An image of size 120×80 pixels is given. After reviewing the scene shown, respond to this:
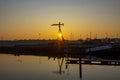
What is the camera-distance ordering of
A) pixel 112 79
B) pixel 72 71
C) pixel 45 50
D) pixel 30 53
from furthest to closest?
1. pixel 30 53
2. pixel 45 50
3. pixel 72 71
4. pixel 112 79

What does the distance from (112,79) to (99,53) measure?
33.6 m

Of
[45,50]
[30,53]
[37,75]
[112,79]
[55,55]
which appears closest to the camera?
[112,79]

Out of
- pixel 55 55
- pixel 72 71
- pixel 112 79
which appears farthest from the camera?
pixel 55 55

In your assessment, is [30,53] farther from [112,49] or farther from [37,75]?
[37,75]

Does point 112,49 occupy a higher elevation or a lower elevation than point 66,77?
higher

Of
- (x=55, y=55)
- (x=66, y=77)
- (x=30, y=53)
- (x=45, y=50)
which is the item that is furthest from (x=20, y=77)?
(x=30, y=53)

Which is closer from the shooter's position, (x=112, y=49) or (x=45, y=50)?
(x=112, y=49)

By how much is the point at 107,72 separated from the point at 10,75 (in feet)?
50.6

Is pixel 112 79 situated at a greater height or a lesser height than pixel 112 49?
lesser

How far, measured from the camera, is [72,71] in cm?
5981

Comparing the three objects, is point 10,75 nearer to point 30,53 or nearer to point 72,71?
point 72,71

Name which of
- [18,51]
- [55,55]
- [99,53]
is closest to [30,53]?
[18,51]

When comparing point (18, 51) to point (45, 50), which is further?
point (18, 51)

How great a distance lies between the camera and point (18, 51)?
115125 millimetres
